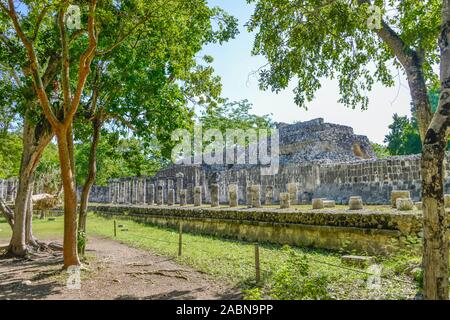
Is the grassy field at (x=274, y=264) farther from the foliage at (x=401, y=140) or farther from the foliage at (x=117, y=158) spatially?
the foliage at (x=401, y=140)

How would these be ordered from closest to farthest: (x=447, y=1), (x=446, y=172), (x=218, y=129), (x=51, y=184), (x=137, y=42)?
(x=447, y=1) → (x=137, y=42) → (x=446, y=172) → (x=218, y=129) → (x=51, y=184)

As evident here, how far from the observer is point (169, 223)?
1742cm

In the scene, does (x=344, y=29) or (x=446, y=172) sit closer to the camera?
(x=344, y=29)

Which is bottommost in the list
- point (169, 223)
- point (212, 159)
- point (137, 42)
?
point (169, 223)

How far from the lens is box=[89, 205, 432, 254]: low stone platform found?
815cm

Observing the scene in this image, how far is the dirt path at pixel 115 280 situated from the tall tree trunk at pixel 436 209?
299 cm

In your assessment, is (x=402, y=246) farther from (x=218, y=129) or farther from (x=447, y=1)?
(x=218, y=129)

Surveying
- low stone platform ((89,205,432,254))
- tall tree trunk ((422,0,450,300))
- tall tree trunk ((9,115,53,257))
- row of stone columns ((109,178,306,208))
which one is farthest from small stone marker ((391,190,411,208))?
tall tree trunk ((9,115,53,257))

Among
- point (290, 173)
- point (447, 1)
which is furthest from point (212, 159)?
point (447, 1)

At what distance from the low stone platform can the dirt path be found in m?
2.74

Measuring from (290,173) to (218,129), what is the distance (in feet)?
44.8

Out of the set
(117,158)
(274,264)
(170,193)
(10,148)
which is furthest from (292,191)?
(10,148)

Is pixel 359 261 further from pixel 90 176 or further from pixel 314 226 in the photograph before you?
pixel 90 176

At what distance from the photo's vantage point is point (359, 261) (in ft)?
24.0
